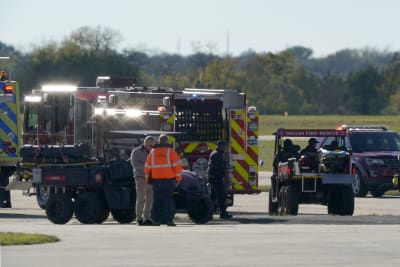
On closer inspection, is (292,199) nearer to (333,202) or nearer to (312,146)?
(333,202)

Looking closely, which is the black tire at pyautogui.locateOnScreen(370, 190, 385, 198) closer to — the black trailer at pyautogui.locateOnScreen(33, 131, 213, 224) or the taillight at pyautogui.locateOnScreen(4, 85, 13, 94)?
the taillight at pyautogui.locateOnScreen(4, 85, 13, 94)

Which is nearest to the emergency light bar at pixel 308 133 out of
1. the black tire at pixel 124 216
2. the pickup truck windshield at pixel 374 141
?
the black tire at pixel 124 216

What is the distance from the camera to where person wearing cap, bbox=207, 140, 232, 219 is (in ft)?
84.0

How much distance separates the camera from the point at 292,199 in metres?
26.1

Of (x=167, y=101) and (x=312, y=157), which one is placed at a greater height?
(x=167, y=101)

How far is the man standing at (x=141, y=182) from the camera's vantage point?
22969 mm

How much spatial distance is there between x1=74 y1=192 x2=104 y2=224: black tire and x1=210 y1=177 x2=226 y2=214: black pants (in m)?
2.61

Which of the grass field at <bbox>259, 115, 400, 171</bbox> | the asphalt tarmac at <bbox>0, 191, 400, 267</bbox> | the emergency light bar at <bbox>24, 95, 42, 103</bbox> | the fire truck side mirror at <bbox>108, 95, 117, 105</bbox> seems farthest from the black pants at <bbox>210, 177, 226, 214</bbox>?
the grass field at <bbox>259, 115, 400, 171</bbox>

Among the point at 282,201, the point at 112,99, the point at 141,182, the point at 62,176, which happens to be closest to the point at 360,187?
the point at 282,201

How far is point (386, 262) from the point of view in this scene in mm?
16047

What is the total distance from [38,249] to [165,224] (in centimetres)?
554

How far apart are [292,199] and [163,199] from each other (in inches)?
169

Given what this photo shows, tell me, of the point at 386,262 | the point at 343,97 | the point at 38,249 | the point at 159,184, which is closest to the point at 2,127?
the point at 159,184

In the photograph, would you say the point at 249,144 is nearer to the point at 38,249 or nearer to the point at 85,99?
the point at 85,99
